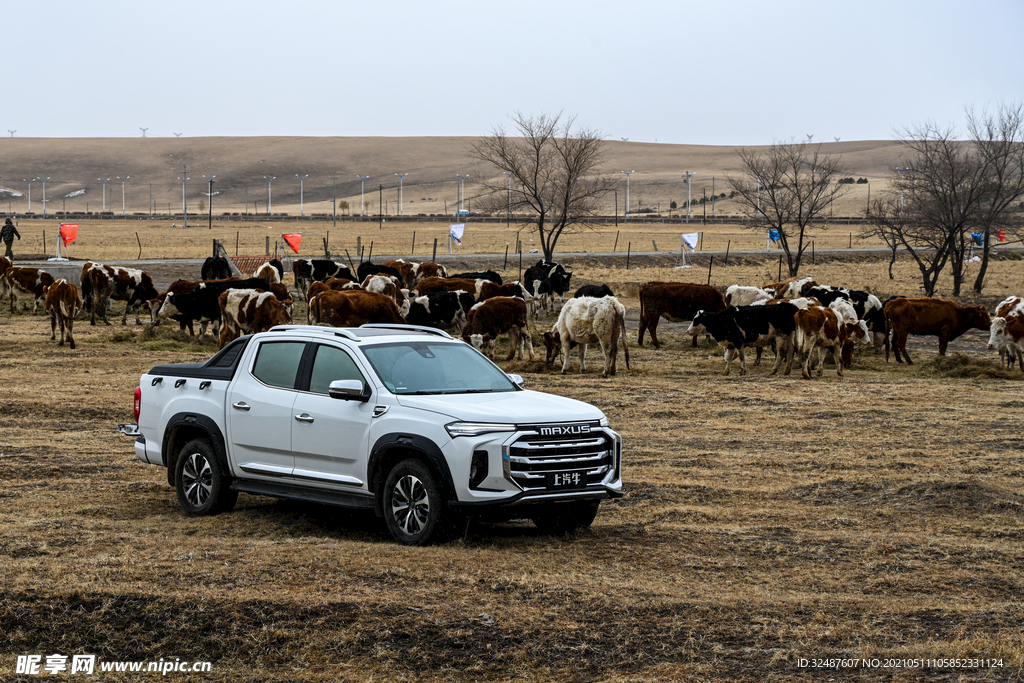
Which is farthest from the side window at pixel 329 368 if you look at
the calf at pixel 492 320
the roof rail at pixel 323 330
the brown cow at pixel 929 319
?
the brown cow at pixel 929 319

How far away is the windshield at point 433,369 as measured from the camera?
29.2ft

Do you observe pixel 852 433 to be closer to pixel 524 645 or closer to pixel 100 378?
pixel 524 645

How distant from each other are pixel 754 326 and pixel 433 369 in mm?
12967

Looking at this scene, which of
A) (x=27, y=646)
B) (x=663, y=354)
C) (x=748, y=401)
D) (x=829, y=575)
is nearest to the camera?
(x=27, y=646)

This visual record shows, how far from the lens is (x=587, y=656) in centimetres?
619

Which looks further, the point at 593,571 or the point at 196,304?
the point at 196,304

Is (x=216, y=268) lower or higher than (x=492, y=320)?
higher

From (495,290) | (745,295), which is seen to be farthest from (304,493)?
(745,295)

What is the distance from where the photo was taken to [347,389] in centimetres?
846

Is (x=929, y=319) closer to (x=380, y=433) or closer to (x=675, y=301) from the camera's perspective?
(x=675, y=301)

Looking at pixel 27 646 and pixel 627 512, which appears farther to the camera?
pixel 627 512

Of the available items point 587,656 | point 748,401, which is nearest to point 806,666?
point 587,656

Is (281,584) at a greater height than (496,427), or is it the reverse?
(496,427)

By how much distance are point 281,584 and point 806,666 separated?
335 centimetres
